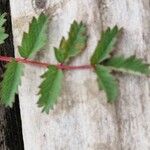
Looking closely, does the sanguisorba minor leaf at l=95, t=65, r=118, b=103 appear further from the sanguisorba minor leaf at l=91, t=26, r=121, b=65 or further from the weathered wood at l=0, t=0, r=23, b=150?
the weathered wood at l=0, t=0, r=23, b=150

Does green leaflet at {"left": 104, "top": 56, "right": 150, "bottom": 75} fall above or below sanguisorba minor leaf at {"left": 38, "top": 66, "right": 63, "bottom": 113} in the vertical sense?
above

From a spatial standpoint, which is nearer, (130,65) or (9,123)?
(130,65)

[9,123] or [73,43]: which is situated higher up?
[73,43]

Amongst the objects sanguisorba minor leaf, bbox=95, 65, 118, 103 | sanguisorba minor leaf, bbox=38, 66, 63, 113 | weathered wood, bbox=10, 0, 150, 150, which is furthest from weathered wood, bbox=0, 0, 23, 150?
sanguisorba minor leaf, bbox=95, 65, 118, 103

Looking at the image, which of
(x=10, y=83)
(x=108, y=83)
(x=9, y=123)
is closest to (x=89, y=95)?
(x=108, y=83)

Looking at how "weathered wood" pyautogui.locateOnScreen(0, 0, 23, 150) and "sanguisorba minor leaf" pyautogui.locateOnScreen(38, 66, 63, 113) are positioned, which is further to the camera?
"weathered wood" pyautogui.locateOnScreen(0, 0, 23, 150)

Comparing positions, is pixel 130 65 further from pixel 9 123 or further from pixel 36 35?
pixel 9 123
